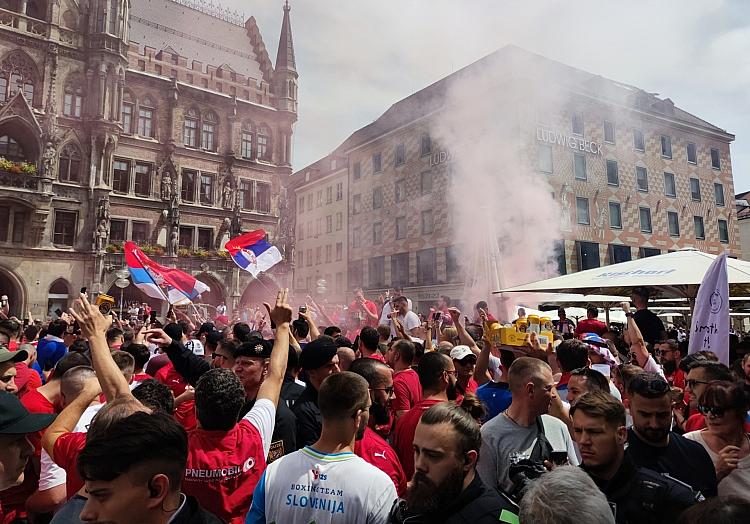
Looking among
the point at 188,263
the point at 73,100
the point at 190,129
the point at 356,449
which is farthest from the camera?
the point at 190,129

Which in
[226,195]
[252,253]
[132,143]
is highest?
[132,143]

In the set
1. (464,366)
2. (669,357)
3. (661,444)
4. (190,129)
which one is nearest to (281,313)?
(464,366)

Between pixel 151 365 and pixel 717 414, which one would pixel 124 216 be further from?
pixel 717 414

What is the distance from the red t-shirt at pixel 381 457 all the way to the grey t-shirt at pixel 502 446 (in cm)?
49

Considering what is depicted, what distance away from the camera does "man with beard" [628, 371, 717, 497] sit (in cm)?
273

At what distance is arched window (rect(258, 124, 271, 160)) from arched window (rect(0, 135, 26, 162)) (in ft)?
47.1

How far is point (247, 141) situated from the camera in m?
35.6

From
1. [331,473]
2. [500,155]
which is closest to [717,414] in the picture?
[331,473]

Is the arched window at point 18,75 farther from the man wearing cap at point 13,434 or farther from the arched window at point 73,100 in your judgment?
the man wearing cap at point 13,434

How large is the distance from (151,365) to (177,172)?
29333 mm

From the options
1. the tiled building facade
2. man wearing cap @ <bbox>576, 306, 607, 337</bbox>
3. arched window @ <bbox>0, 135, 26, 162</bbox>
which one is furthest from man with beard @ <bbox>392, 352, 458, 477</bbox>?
arched window @ <bbox>0, 135, 26, 162</bbox>

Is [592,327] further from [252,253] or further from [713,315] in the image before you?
[252,253]

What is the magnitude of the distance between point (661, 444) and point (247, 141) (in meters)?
35.9

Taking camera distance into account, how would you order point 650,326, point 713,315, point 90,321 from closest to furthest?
1. point 90,321
2. point 713,315
3. point 650,326
